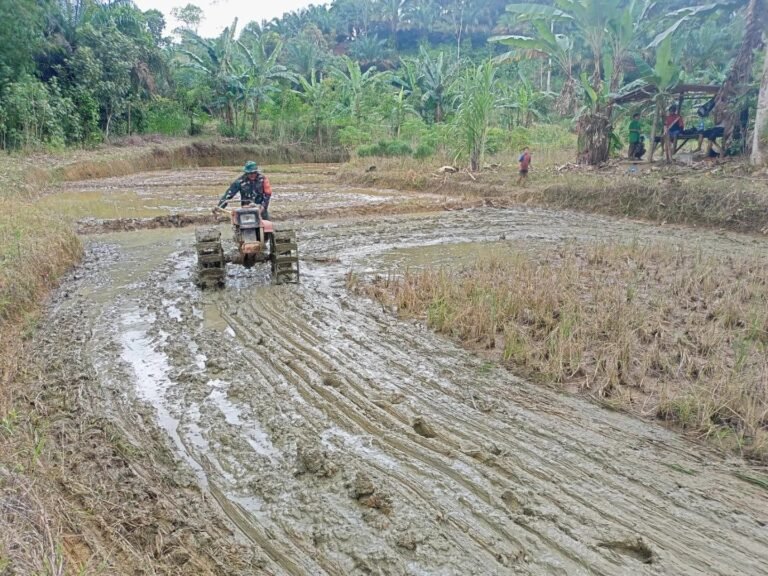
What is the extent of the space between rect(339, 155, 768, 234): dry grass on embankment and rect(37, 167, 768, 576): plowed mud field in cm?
884

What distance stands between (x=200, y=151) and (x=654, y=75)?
21.1m

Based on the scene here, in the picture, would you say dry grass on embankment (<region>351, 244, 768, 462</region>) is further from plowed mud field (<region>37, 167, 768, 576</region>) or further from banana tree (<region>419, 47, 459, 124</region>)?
banana tree (<region>419, 47, 459, 124</region>)

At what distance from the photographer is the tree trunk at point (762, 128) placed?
13.0m

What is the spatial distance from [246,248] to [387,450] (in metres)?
4.30

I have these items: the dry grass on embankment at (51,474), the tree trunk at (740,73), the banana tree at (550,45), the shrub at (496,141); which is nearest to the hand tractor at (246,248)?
the dry grass on embankment at (51,474)

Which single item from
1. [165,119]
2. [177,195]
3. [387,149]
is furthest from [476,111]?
[165,119]

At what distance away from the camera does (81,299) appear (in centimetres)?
707

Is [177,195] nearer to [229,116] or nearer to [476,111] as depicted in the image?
[476,111]

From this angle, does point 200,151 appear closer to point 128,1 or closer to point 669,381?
point 128,1

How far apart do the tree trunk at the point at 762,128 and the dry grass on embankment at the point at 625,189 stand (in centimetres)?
41

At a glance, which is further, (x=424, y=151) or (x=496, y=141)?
(x=496, y=141)

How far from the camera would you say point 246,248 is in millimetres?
7203

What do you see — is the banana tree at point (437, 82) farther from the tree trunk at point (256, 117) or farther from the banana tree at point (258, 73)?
the tree trunk at point (256, 117)

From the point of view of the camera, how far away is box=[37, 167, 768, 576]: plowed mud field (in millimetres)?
2768
